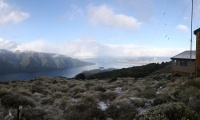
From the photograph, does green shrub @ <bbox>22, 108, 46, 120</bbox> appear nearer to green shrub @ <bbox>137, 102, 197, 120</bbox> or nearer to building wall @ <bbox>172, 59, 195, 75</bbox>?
green shrub @ <bbox>137, 102, 197, 120</bbox>

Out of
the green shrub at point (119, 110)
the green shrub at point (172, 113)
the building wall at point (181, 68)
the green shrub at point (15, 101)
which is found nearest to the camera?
the green shrub at point (172, 113)

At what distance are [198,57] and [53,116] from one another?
49.3 feet

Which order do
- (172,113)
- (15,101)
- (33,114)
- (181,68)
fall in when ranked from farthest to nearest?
(181,68), (15,101), (33,114), (172,113)

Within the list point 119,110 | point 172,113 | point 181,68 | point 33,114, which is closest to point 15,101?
point 33,114

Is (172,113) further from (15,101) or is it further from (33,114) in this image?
(15,101)

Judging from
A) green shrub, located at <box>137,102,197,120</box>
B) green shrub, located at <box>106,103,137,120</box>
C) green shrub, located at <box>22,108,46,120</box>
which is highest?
green shrub, located at <box>137,102,197,120</box>

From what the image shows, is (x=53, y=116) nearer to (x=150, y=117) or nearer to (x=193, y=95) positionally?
(x=150, y=117)

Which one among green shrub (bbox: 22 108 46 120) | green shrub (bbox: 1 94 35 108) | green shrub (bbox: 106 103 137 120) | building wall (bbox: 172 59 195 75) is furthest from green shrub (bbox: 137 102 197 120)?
building wall (bbox: 172 59 195 75)

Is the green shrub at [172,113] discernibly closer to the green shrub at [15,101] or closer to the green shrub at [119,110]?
the green shrub at [119,110]

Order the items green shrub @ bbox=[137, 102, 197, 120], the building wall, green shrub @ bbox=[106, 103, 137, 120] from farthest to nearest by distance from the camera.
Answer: the building wall < green shrub @ bbox=[106, 103, 137, 120] < green shrub @ bbox=[137, 102, 197, 120]

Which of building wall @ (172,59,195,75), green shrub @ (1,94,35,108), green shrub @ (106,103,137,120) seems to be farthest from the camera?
building wall @ (172,59,195,75)

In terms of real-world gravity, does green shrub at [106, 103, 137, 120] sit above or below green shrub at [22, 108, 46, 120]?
above

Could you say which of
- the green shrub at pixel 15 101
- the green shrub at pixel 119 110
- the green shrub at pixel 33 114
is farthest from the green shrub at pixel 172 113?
the green shrub at pixel 15 101

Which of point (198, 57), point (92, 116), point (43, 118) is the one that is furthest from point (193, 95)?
point (198, 57)
